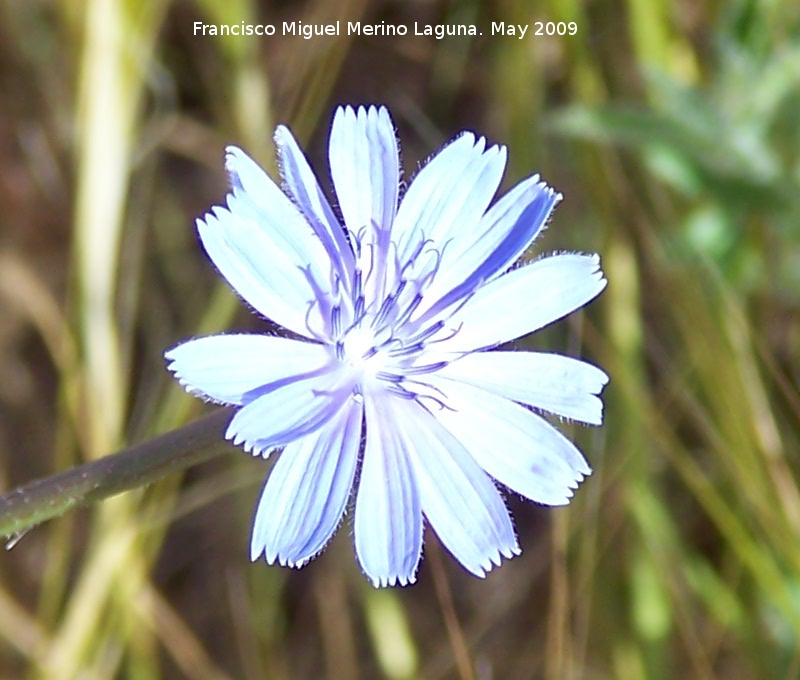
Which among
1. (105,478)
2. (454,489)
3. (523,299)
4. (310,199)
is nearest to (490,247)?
(523,299)

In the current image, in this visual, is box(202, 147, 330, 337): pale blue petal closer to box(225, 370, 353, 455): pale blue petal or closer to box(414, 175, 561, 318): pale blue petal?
box(225, 370, 353, 455): pale blue petal

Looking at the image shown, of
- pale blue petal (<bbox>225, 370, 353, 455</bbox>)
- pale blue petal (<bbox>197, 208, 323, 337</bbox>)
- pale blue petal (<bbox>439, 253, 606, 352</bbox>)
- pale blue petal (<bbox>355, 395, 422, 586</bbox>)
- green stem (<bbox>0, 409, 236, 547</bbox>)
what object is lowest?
pale blue petal (<bbox>355, 395, 422, 586</bbox>)

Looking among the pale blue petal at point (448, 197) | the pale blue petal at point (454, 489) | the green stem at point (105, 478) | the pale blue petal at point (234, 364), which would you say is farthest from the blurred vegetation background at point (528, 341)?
the green stem at point (105, 478)

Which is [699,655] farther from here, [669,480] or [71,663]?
[71,663]

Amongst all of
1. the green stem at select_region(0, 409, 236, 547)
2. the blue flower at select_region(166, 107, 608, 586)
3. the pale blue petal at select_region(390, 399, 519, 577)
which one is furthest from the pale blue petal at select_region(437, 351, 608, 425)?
the green stem at select_region(0, 409, 236, 547)

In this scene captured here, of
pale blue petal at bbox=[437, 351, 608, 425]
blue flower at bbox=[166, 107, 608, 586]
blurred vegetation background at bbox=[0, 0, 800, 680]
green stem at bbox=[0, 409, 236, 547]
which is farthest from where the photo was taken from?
blurred vegetation background at bbox=[0, 0, 800, 680]

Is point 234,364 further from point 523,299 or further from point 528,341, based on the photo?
point 528,341
